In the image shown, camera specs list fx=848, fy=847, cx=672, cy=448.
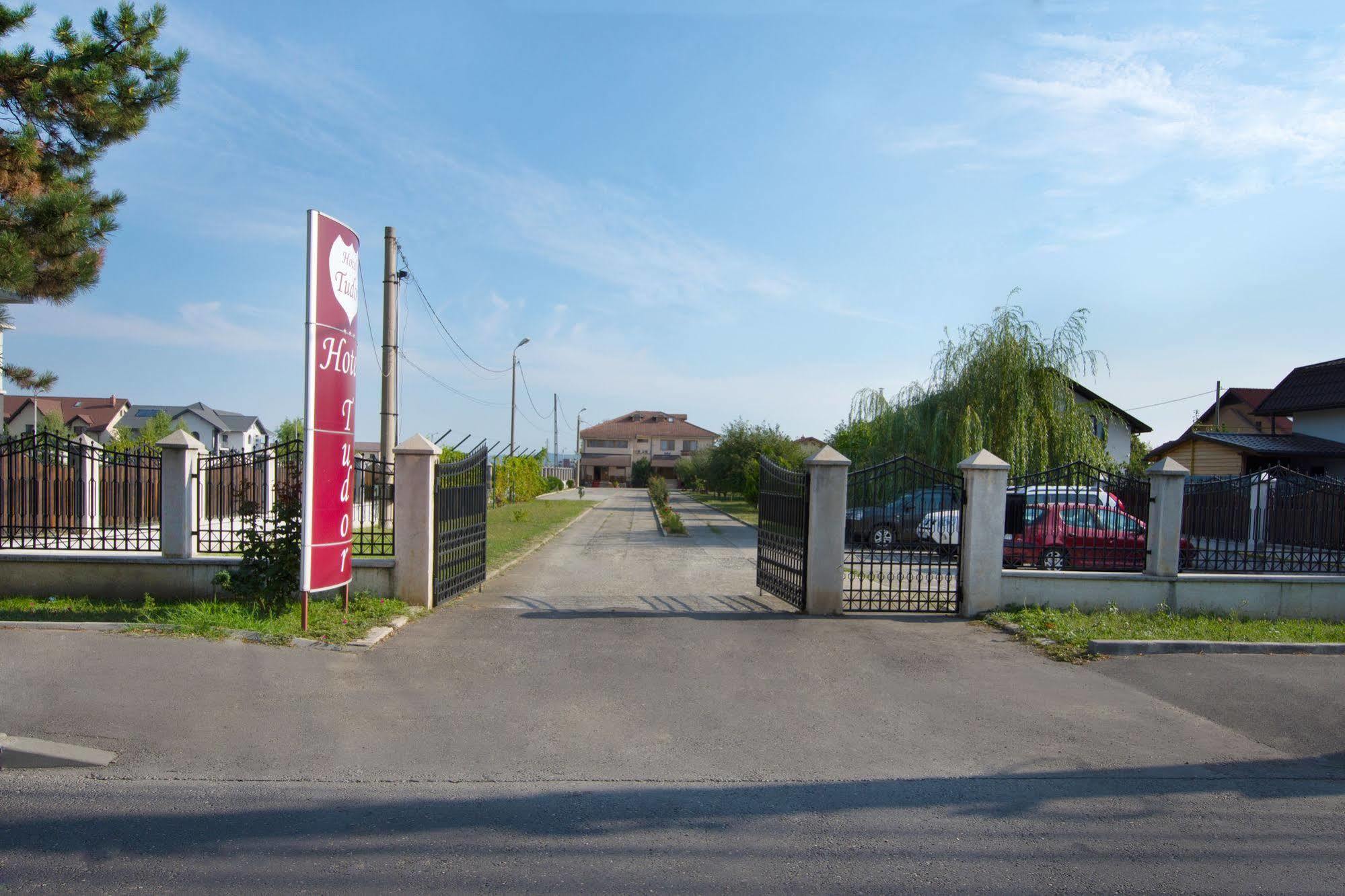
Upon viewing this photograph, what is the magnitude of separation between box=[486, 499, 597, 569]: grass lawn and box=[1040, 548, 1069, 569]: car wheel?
8.17m

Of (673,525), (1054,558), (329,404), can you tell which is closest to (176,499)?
(329,404)

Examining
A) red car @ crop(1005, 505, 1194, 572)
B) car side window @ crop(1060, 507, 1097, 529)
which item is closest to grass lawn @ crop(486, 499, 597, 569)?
red car @ crop(1005, 505, 1194, 572)

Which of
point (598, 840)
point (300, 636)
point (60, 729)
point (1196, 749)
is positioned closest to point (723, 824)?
Answer: point (598, 840)

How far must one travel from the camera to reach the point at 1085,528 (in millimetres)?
11617

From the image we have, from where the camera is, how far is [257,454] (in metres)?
11.1

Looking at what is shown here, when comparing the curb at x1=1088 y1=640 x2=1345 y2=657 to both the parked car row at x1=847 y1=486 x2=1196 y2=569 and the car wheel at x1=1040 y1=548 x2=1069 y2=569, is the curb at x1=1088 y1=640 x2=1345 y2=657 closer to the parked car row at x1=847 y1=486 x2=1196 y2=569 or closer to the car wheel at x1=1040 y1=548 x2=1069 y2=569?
the parked car row at x1=847 y1=486 x2=1196 y2=569

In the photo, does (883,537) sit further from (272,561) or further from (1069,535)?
(272,561)

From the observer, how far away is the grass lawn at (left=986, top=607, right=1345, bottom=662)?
940 cm

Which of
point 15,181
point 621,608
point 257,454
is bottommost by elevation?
point 621,608

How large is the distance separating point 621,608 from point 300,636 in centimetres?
390

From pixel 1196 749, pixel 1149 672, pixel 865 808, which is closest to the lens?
pixel 865 808

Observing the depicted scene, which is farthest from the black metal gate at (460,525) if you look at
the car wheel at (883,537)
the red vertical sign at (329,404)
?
the car wheel at (883,537)

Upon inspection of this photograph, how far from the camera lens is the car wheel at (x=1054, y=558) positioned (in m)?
11.7

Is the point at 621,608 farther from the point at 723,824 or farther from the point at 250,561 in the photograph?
the point at 723,824
